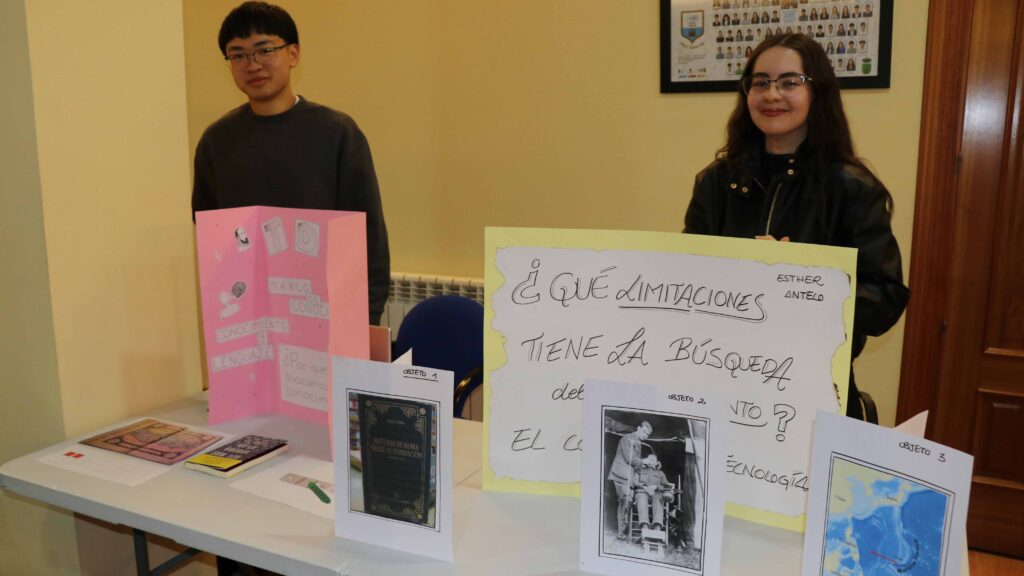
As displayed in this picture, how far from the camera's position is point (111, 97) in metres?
1.60

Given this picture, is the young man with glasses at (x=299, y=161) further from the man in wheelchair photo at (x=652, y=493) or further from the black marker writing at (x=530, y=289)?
the man in wheelchair photo at (x=652, y=493)

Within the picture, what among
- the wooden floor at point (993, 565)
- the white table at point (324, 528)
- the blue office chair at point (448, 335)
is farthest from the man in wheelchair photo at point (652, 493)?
the wooden floor at point (993, 565)

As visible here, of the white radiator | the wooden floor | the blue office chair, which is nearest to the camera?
the blue office chair

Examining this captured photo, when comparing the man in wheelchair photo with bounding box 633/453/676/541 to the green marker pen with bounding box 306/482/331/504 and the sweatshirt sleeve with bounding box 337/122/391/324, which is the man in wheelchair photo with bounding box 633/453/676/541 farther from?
the sweatshirt sleeve with bounding box 337/122/391/324

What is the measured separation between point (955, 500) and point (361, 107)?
3074 millimetres

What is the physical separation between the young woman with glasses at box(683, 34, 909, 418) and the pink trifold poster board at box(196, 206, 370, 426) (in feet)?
3.09

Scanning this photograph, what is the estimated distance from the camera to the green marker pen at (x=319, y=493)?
4.09ft

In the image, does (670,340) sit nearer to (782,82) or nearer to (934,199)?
(782,82)

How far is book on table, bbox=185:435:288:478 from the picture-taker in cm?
134

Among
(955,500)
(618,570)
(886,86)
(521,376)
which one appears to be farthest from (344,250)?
(886,86)

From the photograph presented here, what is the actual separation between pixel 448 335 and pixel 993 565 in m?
1.98

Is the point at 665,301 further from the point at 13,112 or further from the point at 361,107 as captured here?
the point at 361,107

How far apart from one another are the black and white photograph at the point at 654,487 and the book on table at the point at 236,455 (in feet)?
2.21

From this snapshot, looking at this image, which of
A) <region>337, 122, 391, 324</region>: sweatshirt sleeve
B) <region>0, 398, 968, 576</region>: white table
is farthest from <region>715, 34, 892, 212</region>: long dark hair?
<region>337, 122, 391, 324</region>: sweatshirt sleeve
